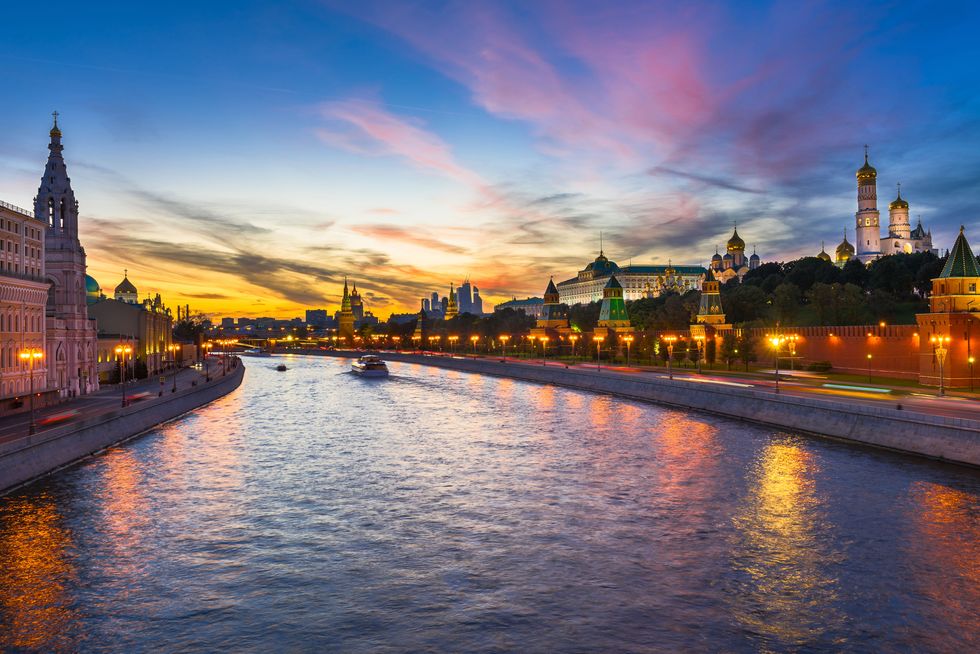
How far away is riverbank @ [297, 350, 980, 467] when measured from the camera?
30906 mm

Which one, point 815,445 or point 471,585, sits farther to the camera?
point 815,445

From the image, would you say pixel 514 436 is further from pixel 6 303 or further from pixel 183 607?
pixel 6 303

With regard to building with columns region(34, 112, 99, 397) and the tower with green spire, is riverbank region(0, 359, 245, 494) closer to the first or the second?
building with columns region(34, 112, 99, 397)

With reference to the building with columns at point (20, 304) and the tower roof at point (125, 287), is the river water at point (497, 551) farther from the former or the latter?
the tower roof at point (125, 287)

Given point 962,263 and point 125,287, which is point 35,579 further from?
point 125,287

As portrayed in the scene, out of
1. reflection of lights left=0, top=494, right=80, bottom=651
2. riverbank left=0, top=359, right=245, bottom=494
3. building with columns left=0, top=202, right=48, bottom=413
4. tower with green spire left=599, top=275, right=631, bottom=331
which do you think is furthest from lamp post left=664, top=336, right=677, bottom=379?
reflection of lights left=0, top=494, right=80, bottom=651

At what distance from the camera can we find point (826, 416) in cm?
3928

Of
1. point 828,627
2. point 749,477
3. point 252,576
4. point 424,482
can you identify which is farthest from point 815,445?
point 252,576

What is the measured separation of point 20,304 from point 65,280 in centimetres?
1196

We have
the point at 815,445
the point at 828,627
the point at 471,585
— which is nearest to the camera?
the point at 828,627

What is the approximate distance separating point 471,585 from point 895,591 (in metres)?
10.5

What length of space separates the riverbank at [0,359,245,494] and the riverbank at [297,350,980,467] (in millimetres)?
39567

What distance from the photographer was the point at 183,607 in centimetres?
1634

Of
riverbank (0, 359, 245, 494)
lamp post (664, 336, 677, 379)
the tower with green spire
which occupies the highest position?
the tower with green spire
